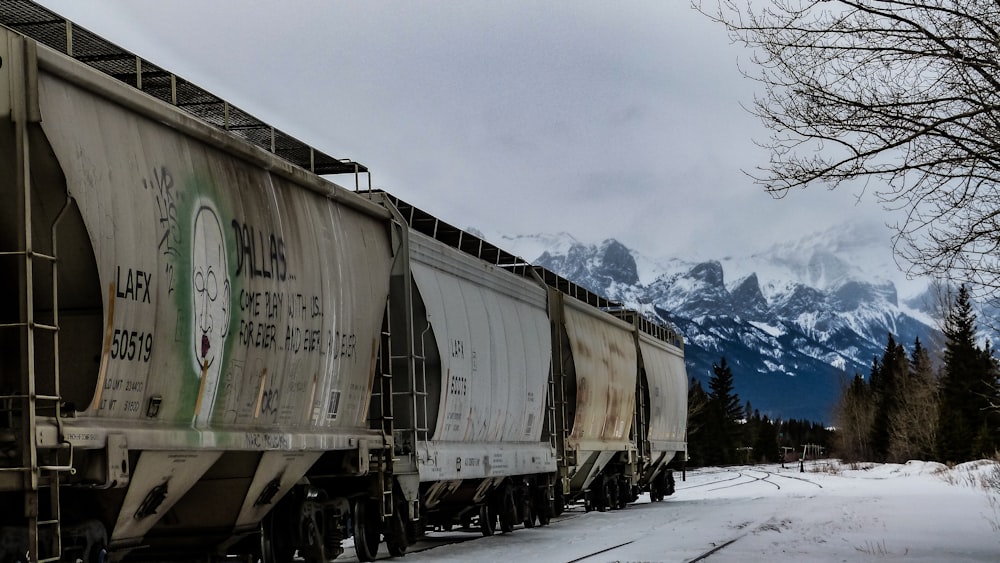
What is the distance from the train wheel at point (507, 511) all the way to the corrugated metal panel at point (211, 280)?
25.7ft

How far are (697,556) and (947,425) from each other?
6103 centimetres

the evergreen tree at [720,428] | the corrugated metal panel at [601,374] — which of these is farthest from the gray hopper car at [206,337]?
the evergreen tree at [720,428]

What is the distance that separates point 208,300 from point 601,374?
Result: 1723cm

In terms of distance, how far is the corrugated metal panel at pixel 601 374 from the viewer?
24297 mm

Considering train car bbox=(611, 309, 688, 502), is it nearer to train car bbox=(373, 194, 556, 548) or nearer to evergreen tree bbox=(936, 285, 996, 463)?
train car bbox=(373, 194, 556, 548)

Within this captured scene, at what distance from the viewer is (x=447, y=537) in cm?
2123

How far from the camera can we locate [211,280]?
9.74 m

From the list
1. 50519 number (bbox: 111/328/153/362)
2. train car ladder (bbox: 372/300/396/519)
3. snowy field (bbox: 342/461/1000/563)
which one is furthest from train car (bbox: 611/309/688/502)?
50519 number (bbox: 111/328/153/362)

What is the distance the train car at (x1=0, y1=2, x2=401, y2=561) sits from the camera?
299 inches

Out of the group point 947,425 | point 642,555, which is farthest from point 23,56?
point 947,425

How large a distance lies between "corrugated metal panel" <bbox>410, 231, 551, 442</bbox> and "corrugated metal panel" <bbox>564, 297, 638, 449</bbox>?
2.44 m

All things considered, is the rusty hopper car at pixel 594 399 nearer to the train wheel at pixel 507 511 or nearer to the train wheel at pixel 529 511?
the train wheel at pixel 529 511

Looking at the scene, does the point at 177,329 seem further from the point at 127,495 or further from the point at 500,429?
the point at 500,429

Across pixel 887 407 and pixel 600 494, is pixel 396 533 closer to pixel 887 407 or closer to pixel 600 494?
pixel 600 494
